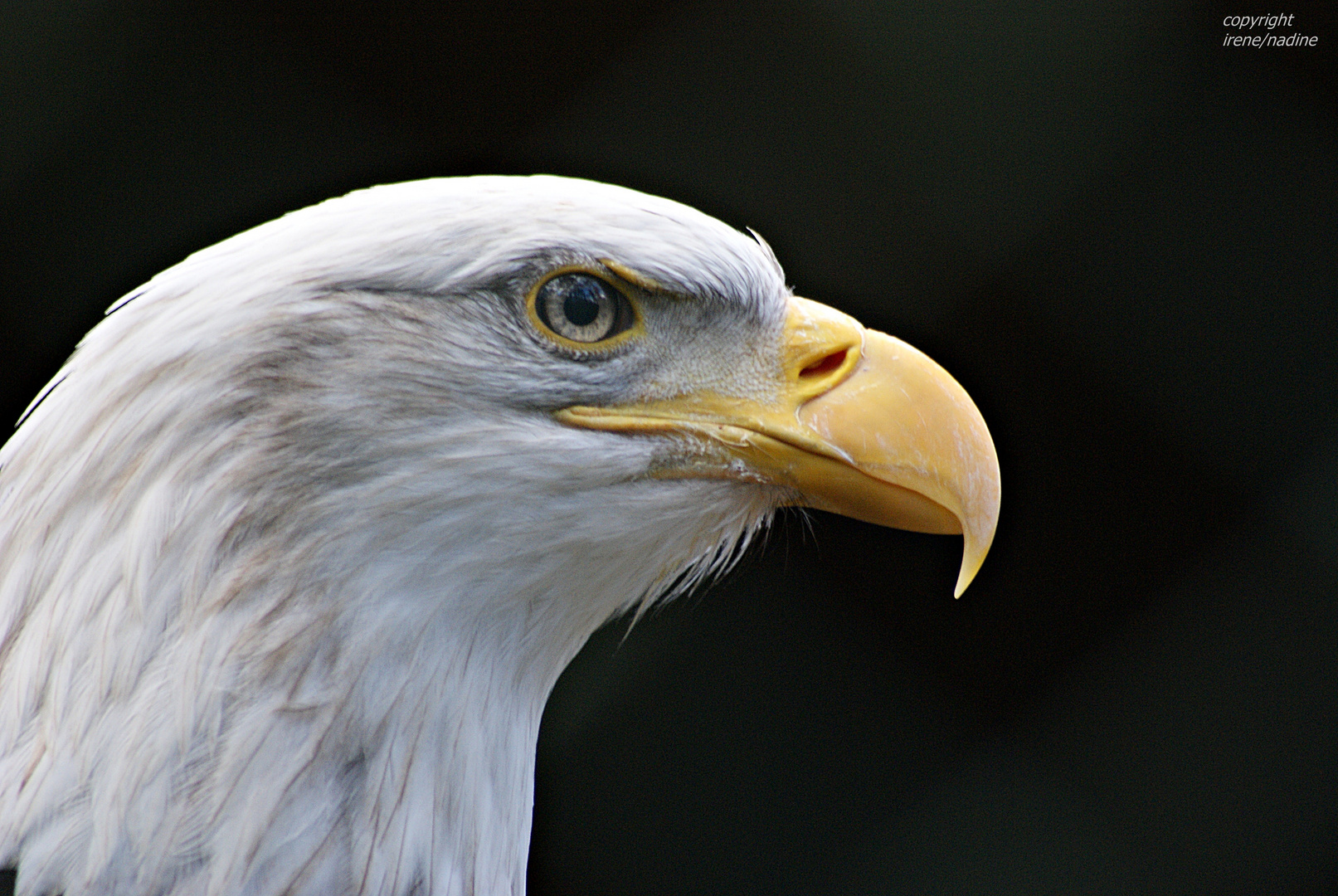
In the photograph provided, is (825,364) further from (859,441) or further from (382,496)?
(382,496)

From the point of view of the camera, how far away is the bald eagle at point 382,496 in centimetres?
92

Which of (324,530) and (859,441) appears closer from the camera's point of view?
(324,530)

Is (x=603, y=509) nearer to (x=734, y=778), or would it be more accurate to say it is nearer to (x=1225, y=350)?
(x=734, y=778)

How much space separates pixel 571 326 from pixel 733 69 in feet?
4.01

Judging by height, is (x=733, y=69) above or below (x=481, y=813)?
above

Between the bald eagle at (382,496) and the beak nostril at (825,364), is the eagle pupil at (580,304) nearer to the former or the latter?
the bald eagle at (382,496)

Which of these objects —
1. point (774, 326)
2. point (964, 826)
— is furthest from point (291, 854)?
point (964, 826)

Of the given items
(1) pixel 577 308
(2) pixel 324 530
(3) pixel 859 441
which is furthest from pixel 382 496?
(3) pixel 859 441

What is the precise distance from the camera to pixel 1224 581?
2398 millimetres

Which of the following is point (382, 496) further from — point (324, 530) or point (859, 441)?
point (859, 441)

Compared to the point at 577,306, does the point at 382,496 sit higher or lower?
lower

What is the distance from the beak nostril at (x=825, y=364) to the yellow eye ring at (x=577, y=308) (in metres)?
0.20

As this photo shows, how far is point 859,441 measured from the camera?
1.06 meters

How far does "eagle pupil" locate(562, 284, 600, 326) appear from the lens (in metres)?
1.03
